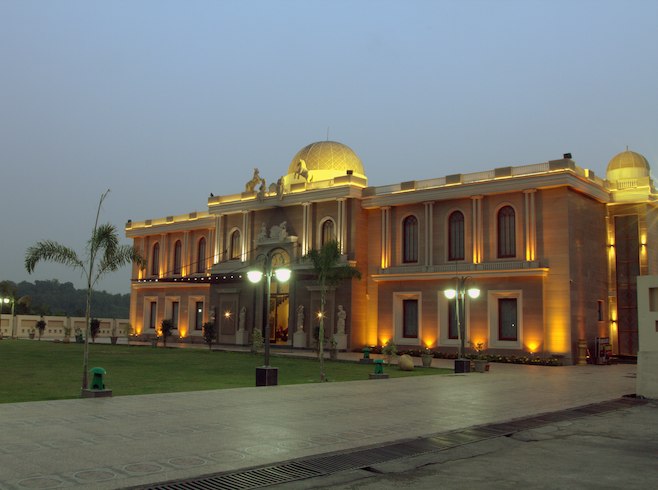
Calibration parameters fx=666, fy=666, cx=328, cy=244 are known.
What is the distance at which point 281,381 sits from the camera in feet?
71.3

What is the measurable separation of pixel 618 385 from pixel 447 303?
16.0 meters

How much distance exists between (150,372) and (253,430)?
13.2 meters

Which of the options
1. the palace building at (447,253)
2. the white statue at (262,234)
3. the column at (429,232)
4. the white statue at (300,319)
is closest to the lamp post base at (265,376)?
the palace building at (447,253)

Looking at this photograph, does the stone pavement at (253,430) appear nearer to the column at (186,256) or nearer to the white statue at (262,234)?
the white statue at (262,234)

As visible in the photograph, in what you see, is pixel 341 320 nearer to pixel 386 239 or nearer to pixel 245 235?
pixel 386 239

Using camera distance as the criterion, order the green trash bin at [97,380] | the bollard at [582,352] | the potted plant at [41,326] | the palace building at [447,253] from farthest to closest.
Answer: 1. the potted plant at [41,326]
2. the palace building at [447,253]
3. the bollard at [582,352]
4. the green trash bin at [97,380]

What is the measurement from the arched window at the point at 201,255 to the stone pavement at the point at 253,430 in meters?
35.6

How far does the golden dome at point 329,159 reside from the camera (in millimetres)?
46156

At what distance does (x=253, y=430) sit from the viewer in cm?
1134

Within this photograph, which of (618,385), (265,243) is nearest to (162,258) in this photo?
(265,243)

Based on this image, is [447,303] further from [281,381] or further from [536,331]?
[281,381]

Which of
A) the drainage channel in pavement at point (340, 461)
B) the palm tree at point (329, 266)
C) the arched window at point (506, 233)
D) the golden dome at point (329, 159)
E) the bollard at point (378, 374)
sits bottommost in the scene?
the drainage channel in pavement at point (340, 461)

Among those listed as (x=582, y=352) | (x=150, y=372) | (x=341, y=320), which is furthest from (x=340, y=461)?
(x=341, y=320)

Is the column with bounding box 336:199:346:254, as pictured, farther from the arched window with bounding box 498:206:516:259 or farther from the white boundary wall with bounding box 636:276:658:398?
the white boundary wall with bounding box 636:276:658:398
